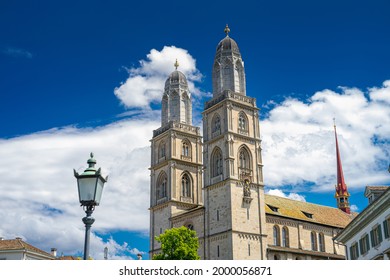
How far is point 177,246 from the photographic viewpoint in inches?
2082

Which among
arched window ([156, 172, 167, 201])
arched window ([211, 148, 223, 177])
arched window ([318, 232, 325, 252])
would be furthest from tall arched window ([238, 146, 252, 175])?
arched window ([318, 232, 325, 252])

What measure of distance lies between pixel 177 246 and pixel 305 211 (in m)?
30.2

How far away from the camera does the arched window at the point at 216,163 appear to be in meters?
66.9

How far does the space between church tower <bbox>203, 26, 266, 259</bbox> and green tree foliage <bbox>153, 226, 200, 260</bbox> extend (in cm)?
858

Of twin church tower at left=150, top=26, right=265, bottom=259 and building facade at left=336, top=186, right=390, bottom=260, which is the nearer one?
building facade at left=336, top=186, right=390, bottom=260

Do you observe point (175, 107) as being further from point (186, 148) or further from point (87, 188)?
point (87, 188)

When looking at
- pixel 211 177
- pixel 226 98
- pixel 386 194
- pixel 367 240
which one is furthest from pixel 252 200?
pixel 386 194

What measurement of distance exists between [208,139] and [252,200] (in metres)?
10.0

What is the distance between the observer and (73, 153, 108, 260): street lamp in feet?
37.6

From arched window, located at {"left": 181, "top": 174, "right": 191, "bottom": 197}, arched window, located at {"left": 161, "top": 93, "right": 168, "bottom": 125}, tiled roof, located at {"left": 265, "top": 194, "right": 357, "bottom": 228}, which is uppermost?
arched window, located at {"left": 161, "top": 93, "right": 168, "bottom": 125}

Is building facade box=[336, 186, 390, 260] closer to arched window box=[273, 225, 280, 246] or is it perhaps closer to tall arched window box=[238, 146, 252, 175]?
tall arched window box=[238, 146, 252, 175]

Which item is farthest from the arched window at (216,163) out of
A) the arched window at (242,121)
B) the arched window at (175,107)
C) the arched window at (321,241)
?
the arched window at (321,241)
